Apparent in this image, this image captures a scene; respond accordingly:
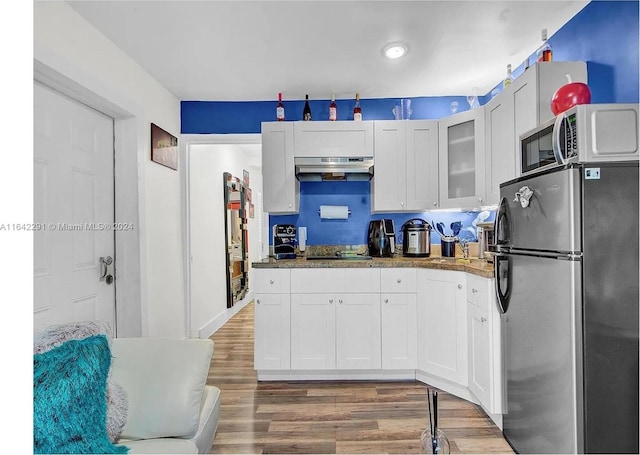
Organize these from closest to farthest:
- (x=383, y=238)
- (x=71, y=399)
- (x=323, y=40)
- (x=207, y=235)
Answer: (x=71, y=399) → (x=323, y=40) → (x=383, y=238) → (x=207, y=235)

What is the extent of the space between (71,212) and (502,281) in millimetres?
2647

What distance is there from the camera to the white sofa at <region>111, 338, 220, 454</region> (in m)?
1.27

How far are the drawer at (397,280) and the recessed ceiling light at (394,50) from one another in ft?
5.45

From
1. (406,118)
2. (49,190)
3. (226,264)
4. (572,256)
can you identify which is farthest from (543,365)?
(226,264)

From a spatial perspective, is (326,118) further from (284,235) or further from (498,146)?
(498,146)

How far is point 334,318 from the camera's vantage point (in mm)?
2789

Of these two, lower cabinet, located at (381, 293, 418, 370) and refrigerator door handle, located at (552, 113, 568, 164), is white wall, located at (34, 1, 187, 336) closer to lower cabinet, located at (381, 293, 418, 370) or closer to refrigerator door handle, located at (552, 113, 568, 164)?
lower cabinet, located at (381, 293, 418, 370)

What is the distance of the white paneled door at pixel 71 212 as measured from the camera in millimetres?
1921

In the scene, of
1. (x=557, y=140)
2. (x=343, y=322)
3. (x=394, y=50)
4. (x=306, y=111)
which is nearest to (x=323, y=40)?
(x=394, y=50)

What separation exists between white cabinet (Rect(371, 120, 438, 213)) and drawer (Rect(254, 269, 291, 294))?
3.81 feet

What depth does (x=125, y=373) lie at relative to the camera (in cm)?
135

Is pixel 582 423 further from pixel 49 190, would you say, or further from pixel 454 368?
pixel 49 190

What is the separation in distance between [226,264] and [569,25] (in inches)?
169

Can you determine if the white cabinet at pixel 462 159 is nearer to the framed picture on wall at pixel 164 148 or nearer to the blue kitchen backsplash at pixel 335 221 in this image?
the blue kitchen backsplash at pixel 335 221
